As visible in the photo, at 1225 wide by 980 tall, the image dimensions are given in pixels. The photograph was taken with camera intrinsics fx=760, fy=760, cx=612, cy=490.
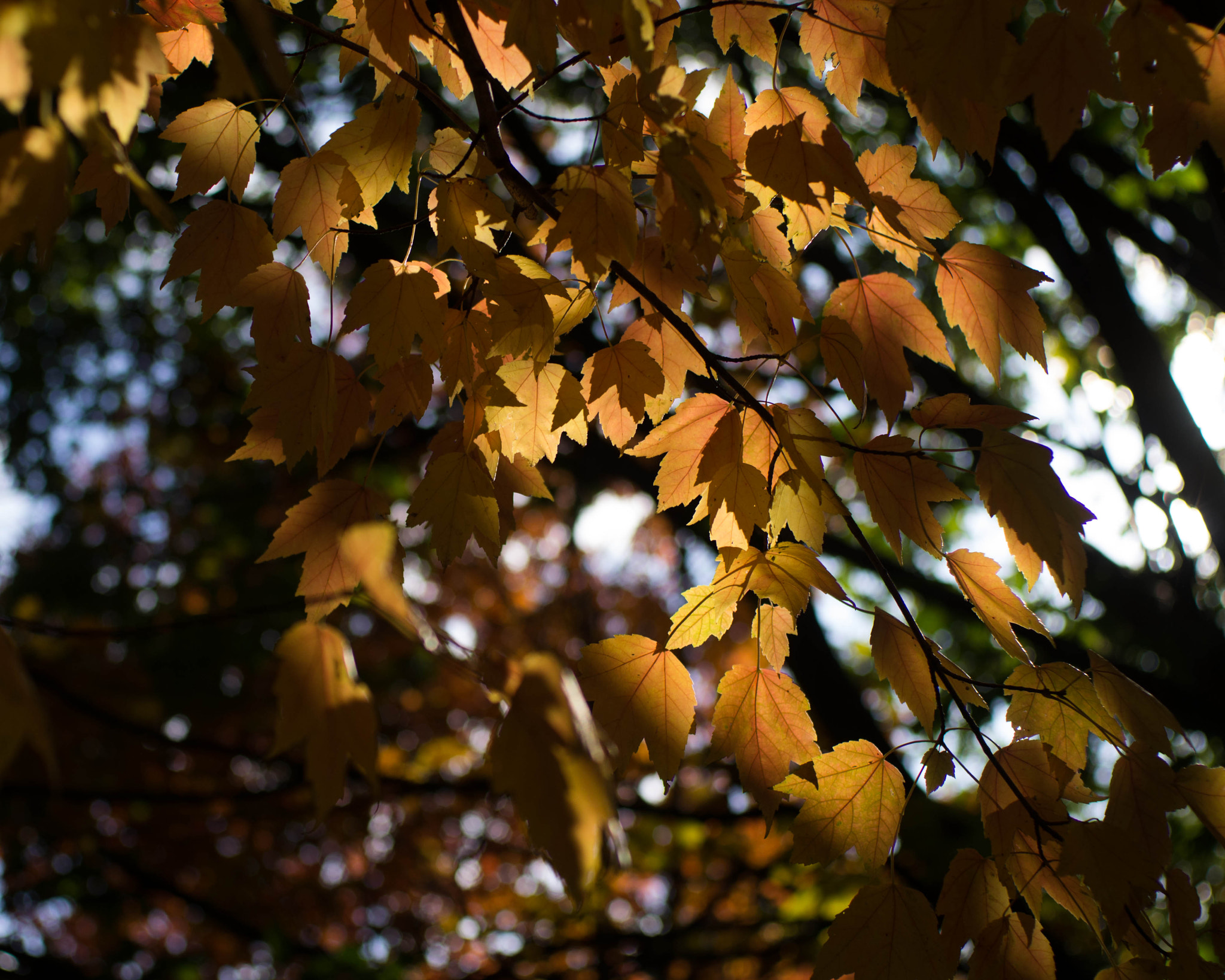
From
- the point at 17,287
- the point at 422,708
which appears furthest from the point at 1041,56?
the point at 422,708

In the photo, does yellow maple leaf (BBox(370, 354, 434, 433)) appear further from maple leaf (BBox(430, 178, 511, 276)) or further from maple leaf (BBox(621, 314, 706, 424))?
maple leaf (BBox(621, 314, 706, 424))

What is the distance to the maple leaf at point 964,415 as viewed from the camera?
1063 millimetres

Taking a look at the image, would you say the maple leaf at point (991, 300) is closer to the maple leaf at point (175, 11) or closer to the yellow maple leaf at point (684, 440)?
the yellow maple leaf at point (684, 440)

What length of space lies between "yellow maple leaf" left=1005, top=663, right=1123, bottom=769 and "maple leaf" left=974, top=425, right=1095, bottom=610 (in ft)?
0.76

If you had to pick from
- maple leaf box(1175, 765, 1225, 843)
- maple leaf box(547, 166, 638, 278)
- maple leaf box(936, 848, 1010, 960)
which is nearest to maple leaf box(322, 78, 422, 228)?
maple leaf box(547, 166, 638, 278)

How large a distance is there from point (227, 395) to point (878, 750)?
22.9 ft

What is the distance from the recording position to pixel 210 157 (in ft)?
3.93

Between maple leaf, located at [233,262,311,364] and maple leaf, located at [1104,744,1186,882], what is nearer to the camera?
maple leaf, located at [1104,744,1186,882]

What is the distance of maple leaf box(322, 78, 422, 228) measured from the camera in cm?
109

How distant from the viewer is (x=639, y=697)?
44.0 inches

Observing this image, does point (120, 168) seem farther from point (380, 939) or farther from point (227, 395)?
point (380, 939)

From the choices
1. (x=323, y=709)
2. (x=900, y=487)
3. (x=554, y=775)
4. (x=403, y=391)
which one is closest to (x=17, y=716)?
(x=323, y=709)

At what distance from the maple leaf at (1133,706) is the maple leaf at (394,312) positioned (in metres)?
1.05

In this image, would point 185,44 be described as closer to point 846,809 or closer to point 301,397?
point 301,397
